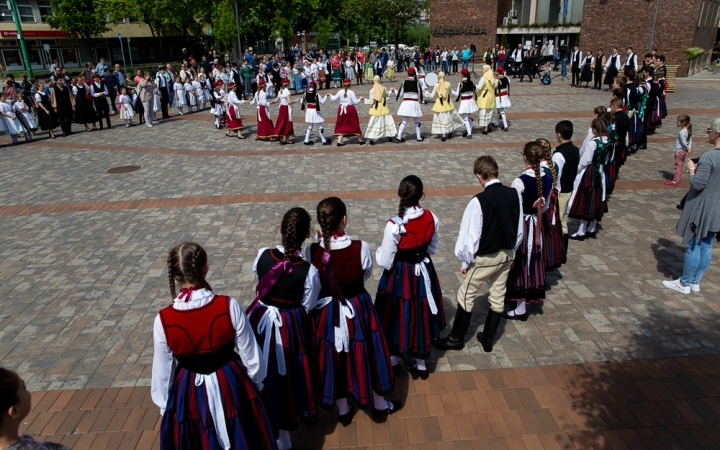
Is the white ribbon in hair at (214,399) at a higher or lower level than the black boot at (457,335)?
higher

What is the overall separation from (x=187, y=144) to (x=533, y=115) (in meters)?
11.0

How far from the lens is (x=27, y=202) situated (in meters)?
9.64

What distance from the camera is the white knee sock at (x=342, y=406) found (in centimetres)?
388

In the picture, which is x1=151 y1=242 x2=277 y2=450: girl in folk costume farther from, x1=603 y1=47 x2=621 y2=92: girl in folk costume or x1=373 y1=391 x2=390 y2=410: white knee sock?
x1=603 y1=47 x2=621 y2=92: girl in folk costume

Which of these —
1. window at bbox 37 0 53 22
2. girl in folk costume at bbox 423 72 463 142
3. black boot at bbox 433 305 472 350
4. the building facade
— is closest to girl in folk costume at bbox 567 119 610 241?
black boot at bbox 433 305 472 350

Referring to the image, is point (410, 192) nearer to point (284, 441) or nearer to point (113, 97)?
point (284, 441)

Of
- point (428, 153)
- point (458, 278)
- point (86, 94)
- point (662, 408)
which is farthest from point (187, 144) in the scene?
point (662, 408)

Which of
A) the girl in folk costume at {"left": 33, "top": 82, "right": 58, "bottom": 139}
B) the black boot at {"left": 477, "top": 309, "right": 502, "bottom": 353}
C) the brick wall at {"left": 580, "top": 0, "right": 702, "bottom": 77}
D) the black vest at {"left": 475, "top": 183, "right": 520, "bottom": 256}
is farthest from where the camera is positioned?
the brick wall at {"left": 580, "top": 0, "right": 702, "bottom": 77}

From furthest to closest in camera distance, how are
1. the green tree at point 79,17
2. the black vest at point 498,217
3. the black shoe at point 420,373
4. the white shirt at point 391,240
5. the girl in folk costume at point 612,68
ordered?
1. the green tree at point 79,17
2. the girl in folk costume at point 612,68
3. the black shoe at point 420,373
4. the black vest at point 498,217
5. the white shirt at point 391,240

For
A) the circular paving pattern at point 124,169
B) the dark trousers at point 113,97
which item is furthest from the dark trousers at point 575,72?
the circular paving pattern at point 124,169

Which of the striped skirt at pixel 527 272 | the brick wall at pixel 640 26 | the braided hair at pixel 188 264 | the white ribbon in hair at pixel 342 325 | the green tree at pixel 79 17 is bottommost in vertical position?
the striped skirt at pixel 527 272

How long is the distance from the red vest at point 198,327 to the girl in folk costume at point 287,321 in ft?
1.65

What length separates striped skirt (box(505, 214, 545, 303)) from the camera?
499cm

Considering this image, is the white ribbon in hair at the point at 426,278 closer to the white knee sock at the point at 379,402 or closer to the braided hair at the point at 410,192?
the braided hair at the point at 410,192
